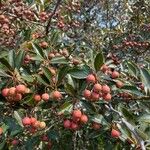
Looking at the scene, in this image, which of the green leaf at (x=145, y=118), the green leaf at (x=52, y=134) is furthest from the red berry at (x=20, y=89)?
the green leaf at (x=145, y=118)

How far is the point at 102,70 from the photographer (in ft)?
8.28

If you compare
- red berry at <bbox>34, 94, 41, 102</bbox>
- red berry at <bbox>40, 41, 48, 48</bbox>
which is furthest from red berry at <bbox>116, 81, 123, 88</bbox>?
red berry at <bbox>40, 41, 48, 48</bbox>

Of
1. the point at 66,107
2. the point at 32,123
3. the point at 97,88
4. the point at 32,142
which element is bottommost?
the point at 32,142

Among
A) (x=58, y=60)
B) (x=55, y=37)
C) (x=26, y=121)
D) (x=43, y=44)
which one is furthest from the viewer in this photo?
(x=55, y=37)

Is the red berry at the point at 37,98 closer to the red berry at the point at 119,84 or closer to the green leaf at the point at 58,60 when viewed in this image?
the green leaf at the point at 58,60

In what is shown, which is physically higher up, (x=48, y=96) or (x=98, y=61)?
(x=98, y=61)


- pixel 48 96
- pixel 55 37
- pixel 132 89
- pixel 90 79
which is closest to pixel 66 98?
pixel 48 96

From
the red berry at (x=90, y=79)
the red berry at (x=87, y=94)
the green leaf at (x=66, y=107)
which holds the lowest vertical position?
the green leaf at (x=66, y=107)

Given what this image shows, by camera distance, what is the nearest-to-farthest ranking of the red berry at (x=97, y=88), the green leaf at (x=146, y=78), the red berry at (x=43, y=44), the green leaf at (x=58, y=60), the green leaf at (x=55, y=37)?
the red berry at (x=97, y=88) < the green leaf at (x=146, y=78) < the green leaf at (x=58, y=60) < the red berry at (x=43, y=44) < the green leaf at (x=55, y=37)

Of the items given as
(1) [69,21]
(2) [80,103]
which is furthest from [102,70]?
(1) [69,21]

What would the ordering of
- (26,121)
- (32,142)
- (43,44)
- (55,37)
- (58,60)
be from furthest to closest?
(55,37) → (43,44) → (32,142) → (58,60) → (26,121)

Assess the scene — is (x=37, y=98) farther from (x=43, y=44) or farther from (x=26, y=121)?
(x=43, y=44)

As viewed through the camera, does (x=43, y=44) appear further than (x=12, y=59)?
Yes

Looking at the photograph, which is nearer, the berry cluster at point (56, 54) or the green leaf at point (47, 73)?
the green leaf at point (47, 73)
